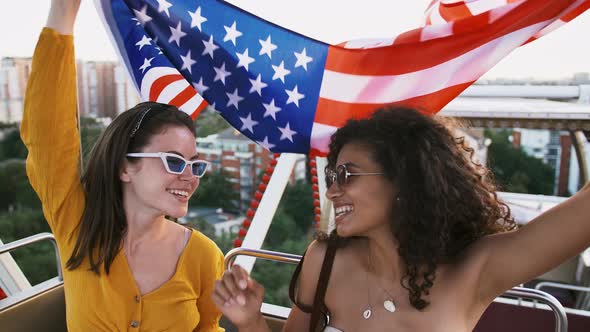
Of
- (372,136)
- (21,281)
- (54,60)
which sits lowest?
(21,281)

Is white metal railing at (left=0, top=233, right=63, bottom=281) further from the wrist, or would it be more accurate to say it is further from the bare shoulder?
the bare shoulder

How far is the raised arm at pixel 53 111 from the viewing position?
1587mm

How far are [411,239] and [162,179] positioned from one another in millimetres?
793

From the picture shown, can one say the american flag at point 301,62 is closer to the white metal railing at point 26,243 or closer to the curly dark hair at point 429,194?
the curly dark hair at point 429,194

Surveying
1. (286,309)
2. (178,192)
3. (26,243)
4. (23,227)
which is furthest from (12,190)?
(178,192)

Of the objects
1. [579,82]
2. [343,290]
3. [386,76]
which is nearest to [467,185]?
[343,290]

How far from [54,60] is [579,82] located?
956 centimetres

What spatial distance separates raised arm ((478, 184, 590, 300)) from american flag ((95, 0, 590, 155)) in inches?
28.2

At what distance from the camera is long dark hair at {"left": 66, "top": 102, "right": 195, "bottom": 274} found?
1721 mm

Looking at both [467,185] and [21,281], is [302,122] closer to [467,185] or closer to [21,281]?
[467,185]

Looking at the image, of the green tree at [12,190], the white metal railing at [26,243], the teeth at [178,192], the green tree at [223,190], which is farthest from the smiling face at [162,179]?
the green tree at [12,190]

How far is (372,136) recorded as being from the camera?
1531 mm

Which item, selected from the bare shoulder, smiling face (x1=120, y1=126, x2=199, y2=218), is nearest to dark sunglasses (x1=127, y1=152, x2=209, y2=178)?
smiling face (x1=120, y1=126, x2=199, y2=218)

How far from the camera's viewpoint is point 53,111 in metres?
1.60
